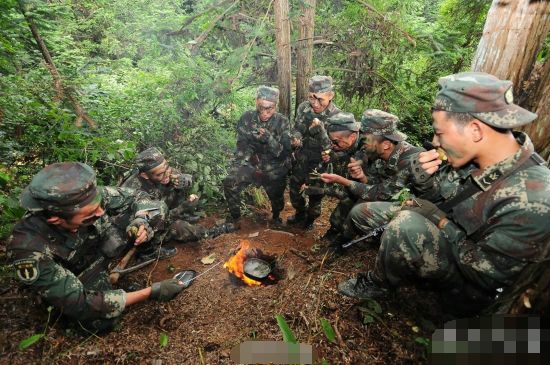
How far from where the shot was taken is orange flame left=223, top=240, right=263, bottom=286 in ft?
13.6

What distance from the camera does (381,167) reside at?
449cm

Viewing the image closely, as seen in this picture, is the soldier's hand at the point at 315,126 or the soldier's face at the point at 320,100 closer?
the soldier's hand at the point at 315,126

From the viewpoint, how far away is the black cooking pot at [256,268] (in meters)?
4.21

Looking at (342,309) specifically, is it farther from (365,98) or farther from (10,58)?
(10,58)

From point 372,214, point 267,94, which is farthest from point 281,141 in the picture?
point 372,214

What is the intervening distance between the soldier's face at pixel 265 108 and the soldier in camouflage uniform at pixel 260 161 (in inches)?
0.9

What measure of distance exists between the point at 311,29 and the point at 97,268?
6.39 m

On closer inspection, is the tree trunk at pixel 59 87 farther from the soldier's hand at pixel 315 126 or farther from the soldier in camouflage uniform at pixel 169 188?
the soldier's hand at pixel 315 126

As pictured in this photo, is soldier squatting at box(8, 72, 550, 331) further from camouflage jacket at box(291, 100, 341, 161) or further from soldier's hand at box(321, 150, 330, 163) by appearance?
camouflage jacket at box(291, 100, 341, 161)

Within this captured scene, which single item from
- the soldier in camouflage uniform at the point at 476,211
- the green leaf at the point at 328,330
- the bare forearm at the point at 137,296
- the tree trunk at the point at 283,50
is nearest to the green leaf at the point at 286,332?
the green leaf at the point at 328,330

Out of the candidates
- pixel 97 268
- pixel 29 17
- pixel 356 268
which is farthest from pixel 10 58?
pixel 356 268

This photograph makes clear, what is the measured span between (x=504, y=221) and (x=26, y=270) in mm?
4110

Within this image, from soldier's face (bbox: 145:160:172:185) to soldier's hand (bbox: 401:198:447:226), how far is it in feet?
12.9

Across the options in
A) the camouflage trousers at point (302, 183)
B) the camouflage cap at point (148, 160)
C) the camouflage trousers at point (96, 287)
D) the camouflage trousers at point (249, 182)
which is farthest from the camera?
the camouflage trousers at point (249, 182)
